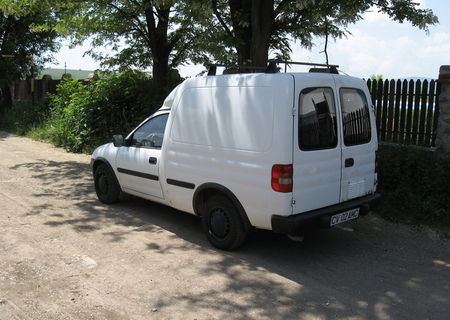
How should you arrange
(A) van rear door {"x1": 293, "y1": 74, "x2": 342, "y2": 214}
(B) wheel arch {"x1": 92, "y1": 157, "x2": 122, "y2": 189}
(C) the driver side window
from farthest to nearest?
(B) wheel arch {"x1": 92, "y1": 157, "x2": 122, "y2": 189}, (C) the driver side window, (A) van rear door {"x1": 293, "y1": 74, "x2": 342, "y2": 214}

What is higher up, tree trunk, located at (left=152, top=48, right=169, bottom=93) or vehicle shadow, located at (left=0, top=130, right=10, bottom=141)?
tree trunk, located at (left=152, top=48, right=169, bottom=93)

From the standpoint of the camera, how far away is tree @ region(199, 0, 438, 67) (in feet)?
26.3

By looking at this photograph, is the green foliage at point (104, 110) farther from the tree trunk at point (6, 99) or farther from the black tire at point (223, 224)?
the tree trunk at point (6, 99)

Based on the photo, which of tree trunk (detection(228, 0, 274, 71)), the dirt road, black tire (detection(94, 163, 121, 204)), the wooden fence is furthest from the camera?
tree trunk (detection(228, 0, 274, 71))

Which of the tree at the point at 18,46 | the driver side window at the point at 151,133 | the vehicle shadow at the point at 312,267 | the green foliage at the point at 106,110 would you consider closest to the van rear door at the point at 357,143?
the vehicle shadow at the point at 312,267

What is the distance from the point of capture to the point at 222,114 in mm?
5211

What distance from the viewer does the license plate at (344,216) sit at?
16.2 ft

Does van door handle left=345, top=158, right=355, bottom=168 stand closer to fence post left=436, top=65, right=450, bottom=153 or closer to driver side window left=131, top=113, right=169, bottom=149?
driver side window left=131, top=113, right=169, bottom=149

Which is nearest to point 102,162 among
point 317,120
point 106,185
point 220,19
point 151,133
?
point 106,185

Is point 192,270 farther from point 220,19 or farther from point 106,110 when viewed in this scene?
point 106,110

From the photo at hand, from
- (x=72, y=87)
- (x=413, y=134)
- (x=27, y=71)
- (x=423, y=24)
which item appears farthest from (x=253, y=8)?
(x=27, y=71)

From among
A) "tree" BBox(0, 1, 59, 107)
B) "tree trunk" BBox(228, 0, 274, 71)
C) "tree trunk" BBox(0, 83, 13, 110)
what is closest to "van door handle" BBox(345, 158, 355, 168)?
"tree trunk" BBox(228, 0, 274, 71)

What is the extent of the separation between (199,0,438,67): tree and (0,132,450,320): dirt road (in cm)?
370

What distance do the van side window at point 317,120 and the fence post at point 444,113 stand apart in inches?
118
